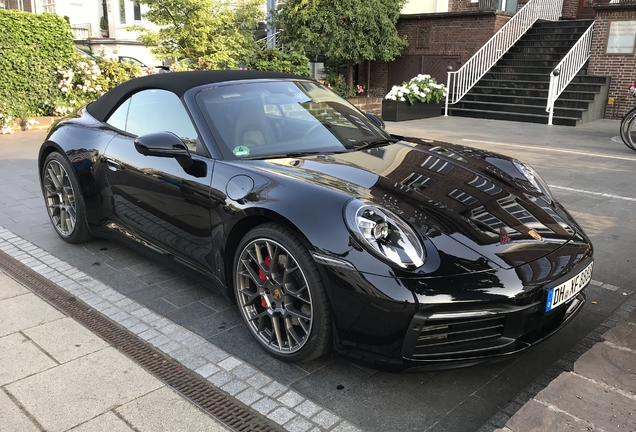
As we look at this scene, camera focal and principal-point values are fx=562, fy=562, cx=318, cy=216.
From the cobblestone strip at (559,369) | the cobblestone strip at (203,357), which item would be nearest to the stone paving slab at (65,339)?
the cobblestone strip at (203,357)

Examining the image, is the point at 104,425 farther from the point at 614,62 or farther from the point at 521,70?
the point at 521,70

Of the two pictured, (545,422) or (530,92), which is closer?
(545,422)

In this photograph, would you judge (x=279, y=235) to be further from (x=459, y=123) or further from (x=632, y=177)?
(x=459, y=123)

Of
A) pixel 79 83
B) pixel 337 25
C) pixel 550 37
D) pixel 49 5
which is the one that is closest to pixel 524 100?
pixel 550 37

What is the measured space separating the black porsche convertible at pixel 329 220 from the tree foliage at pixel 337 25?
1225 centimetres

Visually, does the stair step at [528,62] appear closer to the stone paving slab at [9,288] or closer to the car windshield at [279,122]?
the car windshield at [279,122]

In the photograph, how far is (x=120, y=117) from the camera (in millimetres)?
Result: 4105

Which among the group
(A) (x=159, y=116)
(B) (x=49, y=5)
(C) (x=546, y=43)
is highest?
(B) (x=49, y=5)

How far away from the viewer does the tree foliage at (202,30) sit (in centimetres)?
1349

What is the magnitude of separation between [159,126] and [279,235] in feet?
4.80

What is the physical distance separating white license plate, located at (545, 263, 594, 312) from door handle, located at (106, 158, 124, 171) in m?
2.80

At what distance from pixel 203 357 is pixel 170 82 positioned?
5.97 feet

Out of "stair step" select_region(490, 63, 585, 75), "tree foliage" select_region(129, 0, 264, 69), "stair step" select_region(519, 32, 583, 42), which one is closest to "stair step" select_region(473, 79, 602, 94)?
"stair step" select_region(490, 63, 585, 75)

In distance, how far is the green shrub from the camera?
14016mm
